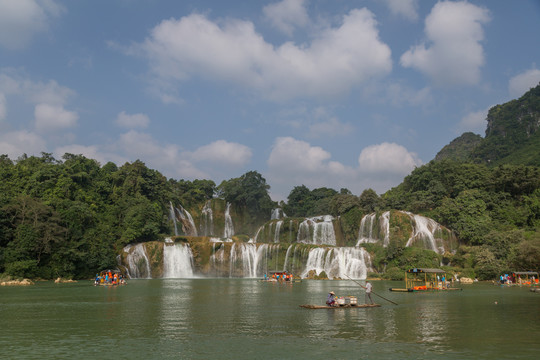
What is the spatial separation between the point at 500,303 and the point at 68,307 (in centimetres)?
2081

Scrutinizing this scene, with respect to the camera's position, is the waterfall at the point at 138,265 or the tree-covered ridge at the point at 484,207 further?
the waterfall at the point at 138,265

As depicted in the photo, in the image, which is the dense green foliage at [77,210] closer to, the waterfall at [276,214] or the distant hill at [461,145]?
the waterfall at [276,214]

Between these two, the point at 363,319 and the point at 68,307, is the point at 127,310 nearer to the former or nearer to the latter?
the point at 68,307

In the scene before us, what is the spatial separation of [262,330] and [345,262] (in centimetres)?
Result: 3308

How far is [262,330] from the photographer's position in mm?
13781

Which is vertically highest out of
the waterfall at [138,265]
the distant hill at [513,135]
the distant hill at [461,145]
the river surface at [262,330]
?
the distant hill at [461,145]

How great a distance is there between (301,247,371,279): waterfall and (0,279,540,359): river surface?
23.6m

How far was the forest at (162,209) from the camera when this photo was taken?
4097cm

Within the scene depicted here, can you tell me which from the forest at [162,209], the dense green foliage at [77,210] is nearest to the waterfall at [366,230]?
the forest at [162,209]

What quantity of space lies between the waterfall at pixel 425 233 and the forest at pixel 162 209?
2.21 metres

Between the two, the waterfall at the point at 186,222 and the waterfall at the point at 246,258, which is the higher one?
the waterfall at the point at 186,222

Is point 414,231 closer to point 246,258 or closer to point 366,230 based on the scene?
point 366,230

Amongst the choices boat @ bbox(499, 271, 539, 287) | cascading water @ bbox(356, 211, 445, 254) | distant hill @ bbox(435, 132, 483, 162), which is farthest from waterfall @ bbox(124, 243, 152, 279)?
distant hill @ bbox(435, 132, 483, 162)

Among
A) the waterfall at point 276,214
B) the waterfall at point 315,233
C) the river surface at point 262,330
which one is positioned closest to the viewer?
the river surface at point 262,330
